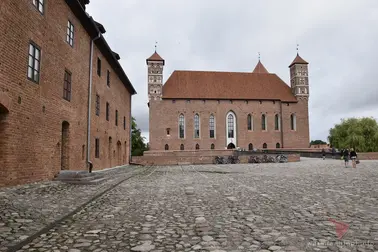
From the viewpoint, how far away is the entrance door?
171 ft

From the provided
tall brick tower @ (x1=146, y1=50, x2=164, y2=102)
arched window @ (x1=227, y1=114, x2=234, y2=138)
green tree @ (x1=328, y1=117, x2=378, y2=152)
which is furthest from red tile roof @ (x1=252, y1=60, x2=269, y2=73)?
tall brick tower @ (x1=146, y1=50, x2=164, y2=102)

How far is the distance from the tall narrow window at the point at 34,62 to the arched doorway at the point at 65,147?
130 inches

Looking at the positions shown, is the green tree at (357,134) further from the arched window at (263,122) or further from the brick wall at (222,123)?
the arched window at (263,122)

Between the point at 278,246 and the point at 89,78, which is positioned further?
the point at 89,78

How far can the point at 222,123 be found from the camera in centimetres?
5128

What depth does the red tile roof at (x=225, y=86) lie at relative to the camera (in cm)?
5162

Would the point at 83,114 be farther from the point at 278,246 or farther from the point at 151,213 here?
the point at 278,246

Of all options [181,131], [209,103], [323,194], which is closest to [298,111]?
[209,103]

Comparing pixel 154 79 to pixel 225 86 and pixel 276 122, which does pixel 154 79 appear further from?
pixel 276 122

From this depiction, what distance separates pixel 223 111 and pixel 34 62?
139ft

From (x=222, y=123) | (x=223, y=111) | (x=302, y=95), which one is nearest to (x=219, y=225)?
(x=222, y=123)

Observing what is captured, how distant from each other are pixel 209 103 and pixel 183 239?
47.9m

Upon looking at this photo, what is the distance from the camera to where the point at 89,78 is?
16984 mm

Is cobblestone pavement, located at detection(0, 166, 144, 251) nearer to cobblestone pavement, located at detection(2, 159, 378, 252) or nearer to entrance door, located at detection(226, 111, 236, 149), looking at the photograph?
cobblestone pavement, located at detection(2, 159, 378, 252)
